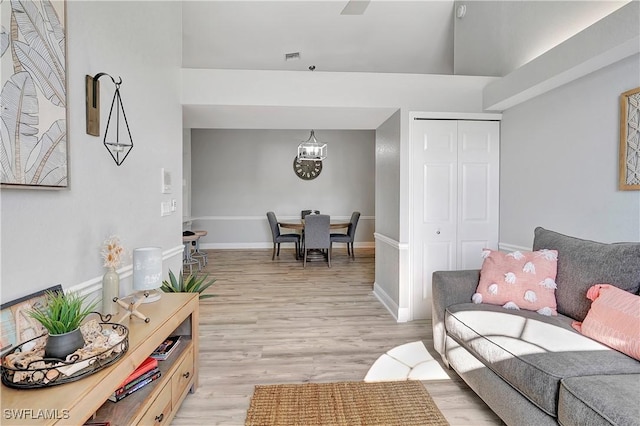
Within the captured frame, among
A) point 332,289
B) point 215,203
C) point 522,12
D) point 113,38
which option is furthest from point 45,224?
point 215,203

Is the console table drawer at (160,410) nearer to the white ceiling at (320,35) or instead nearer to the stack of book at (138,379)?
the stack of book at (138,379)

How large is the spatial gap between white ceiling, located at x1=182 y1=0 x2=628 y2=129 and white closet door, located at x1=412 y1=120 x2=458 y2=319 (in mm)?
591

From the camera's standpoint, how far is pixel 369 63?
212 inches

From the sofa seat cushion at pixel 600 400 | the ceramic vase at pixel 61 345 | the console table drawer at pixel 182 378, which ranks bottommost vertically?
the console table drawer at pixel 182 378

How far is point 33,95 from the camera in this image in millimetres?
1220

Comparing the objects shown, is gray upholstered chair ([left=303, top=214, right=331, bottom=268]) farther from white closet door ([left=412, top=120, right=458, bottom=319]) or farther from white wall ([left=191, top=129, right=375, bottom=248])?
white closet door ([left=412, top=120, right=458, bottom=319])

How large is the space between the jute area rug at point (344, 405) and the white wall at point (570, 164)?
5.52ft

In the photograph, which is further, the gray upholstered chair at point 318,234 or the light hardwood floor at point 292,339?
the gray upholstered chair at point 318,234

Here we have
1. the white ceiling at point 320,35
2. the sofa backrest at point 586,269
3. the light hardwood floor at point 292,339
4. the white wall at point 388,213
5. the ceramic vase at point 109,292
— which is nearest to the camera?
the ceramic vase at point 109,292

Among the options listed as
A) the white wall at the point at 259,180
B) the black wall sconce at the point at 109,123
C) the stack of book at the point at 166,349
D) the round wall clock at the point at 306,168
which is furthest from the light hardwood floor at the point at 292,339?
the round wall clock at the point at 306,168

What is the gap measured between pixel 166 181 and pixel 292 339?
1.70 m

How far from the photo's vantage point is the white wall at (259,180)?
7355mm

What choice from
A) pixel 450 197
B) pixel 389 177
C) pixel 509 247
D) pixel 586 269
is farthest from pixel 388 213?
pixel 586 269

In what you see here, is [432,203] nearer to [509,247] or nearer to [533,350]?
[509,247]
